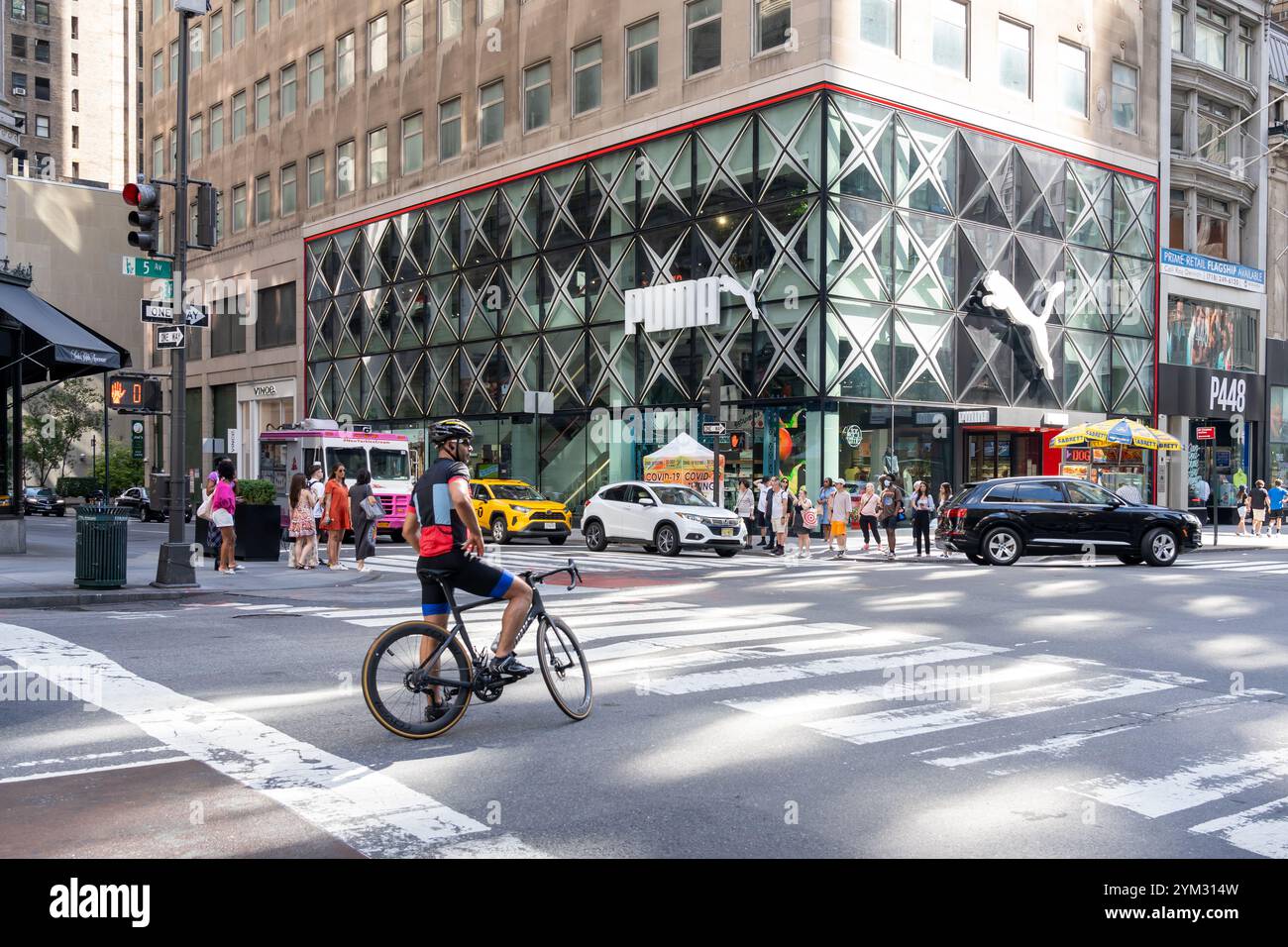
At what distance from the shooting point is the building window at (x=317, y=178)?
49.8m

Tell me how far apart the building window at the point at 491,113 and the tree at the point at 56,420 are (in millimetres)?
33527

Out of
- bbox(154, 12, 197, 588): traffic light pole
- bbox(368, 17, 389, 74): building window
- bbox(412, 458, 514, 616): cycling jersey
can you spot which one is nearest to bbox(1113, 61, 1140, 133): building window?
bbox(368, 17, 389, 74): building window

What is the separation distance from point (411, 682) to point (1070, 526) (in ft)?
59.1

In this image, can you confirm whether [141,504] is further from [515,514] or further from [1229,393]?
[1229,393]

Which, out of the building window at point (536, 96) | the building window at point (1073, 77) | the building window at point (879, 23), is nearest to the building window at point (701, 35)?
the building window at point (879, 23)

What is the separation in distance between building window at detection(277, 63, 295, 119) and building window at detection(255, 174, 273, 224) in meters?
3.21

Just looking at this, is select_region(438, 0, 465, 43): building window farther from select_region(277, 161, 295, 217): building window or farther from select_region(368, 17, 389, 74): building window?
select_region(277, 161, 295, 217): building window

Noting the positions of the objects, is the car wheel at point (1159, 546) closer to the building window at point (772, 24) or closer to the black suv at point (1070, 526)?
the black suv at point (1070, 526)

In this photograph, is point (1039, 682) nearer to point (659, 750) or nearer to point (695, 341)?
point (659, 750)

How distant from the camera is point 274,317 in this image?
175ft

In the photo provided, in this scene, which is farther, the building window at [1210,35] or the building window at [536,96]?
the building window at [1210,35]
